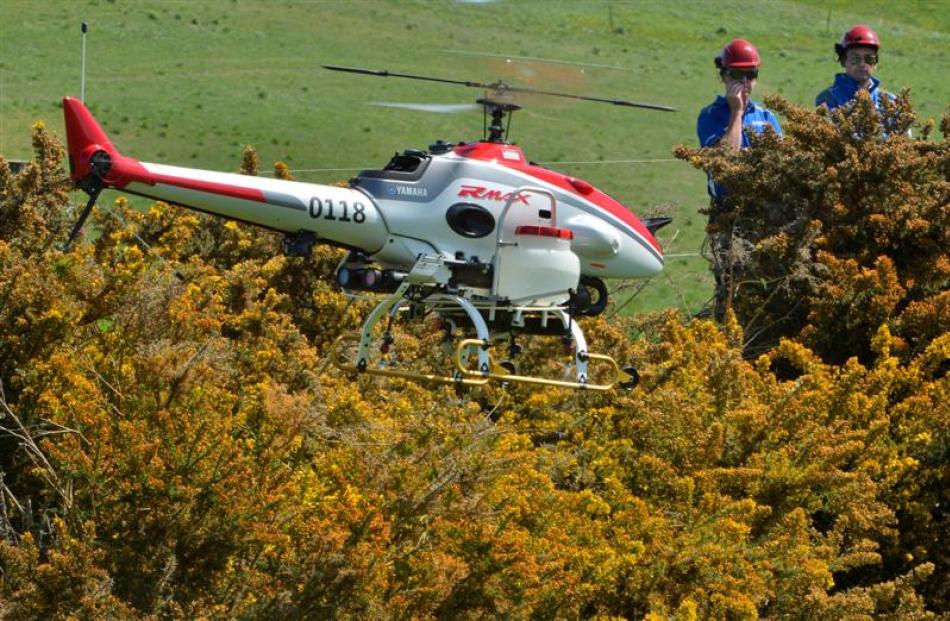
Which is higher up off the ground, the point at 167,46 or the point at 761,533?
the point at 167,46

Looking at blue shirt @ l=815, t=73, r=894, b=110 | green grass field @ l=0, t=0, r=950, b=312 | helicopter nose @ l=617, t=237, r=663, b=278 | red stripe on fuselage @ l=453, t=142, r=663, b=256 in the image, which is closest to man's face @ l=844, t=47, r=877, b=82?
blue shirt @ l=815, t=73, r=894, b=110

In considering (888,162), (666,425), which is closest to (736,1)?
(888,162)

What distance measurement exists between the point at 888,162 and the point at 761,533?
16.8 ft

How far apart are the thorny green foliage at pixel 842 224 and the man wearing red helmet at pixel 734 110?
0.71 feet

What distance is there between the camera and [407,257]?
1289 centimetres

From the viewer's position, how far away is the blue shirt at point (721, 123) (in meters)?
17.0

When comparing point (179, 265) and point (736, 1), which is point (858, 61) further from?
point (736, 1)

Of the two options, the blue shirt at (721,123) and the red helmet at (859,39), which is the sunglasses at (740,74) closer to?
the blue shirt at (721,123)

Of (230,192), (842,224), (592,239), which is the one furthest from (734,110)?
(230,192)

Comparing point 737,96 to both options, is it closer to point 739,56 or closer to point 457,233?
point 739,56

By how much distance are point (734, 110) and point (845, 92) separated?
2.21m

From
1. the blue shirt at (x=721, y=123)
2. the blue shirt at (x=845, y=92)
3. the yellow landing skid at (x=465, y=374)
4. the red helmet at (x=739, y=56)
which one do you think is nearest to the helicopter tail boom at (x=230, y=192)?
the yellow landing skid at (x=465, y=374)

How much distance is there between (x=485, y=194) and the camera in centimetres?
1302

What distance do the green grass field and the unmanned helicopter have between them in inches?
551
